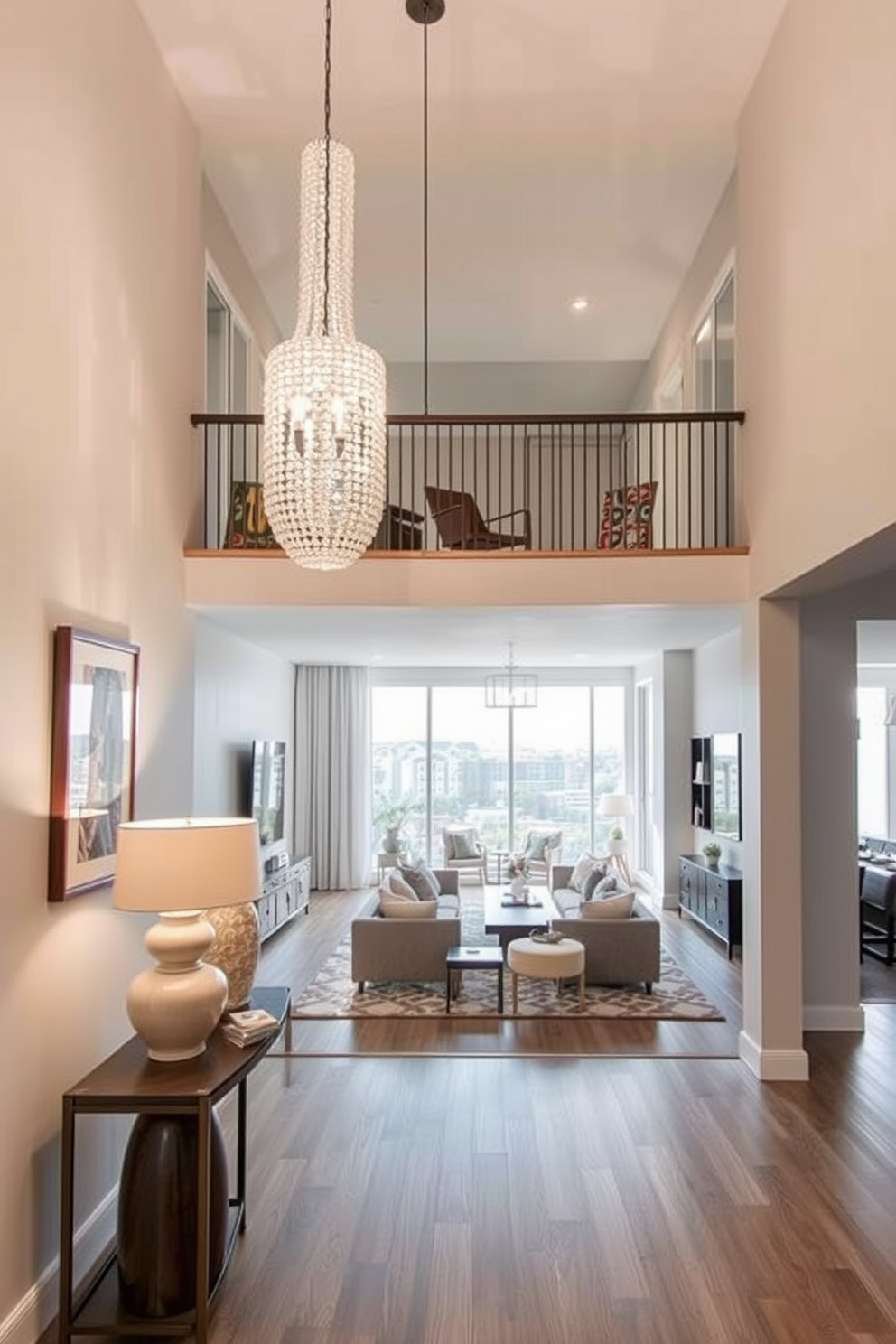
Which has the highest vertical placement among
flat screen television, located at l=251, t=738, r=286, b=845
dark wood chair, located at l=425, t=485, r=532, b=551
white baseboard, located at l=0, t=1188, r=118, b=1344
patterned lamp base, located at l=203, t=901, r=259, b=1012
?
dark wood chair, located at l=425, t=485, r=532, b=551

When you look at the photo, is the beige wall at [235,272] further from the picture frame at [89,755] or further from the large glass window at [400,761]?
the large glass window at [400,761]

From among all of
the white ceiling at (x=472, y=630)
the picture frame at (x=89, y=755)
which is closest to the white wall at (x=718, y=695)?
the white ceiling at (x=472, y=630)

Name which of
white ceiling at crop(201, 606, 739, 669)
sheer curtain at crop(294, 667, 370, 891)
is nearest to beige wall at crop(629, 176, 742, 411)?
white ceiling at crop(201, 606, 739, 669)

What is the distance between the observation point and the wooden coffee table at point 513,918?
7250mm

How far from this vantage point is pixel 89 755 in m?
3.48

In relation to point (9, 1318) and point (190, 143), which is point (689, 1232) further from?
point (190, 143)

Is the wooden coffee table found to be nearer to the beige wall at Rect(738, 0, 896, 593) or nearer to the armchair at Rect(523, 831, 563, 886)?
the armchair at Rect(523, 831, 563, 886)

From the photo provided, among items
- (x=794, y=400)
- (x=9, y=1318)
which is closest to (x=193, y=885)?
(x=9, y=1318)

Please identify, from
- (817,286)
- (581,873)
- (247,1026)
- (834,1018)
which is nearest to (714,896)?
(581,873)

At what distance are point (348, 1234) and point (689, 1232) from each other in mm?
1331

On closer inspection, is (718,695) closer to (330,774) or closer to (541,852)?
(541,852)

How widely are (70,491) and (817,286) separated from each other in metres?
3.45

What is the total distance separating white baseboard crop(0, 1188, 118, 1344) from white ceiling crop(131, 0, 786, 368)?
221 inches

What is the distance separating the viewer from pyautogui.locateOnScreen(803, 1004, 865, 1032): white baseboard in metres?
5.84
